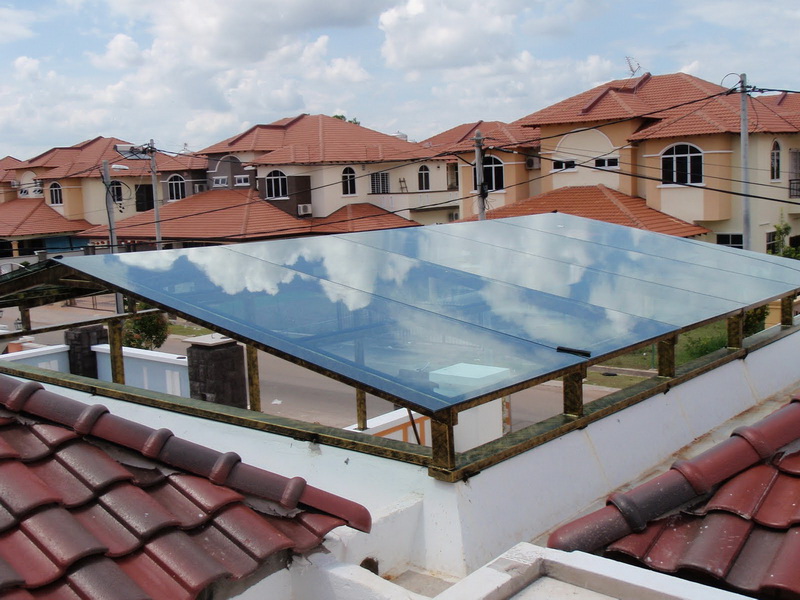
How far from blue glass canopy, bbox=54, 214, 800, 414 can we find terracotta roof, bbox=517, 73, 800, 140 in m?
20.3

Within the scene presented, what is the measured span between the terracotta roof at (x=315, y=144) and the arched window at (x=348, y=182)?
0.71 m

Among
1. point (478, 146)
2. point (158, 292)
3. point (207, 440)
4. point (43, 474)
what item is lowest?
point (207, 440)

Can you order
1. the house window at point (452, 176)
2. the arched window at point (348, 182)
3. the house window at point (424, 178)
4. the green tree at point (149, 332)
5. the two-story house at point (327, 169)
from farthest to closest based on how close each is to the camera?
the house window at point (452, 176)
the house window at point (424, 178)
the arched window at point (348, 182)
the two-story house at point (327, 169)
the green tree at point (149, 332)

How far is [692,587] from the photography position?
2.92m

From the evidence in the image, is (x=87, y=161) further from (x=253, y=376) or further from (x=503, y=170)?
(x=253, y=376)

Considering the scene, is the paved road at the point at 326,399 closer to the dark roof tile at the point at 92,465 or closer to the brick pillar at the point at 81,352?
the brick pillar at the point at 81,352

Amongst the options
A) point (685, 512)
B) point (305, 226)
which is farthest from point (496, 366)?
point (305, 226)

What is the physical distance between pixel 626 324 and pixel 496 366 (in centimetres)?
163

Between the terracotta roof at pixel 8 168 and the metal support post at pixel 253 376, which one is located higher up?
the terracotta roof at pixel 8 168

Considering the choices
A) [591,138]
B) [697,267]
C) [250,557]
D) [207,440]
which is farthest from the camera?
[591,138]

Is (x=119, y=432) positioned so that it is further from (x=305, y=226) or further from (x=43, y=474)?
(x=305, y=226)

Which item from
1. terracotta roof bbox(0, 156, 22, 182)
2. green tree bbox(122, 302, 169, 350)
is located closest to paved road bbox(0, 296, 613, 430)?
green tree bbox(122, 302, 169, 350)

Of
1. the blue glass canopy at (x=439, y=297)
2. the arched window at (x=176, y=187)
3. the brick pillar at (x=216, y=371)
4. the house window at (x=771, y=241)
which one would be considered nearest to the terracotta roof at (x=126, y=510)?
the blue glass canopy at (x=439, y=297)

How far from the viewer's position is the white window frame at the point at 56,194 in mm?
50062
